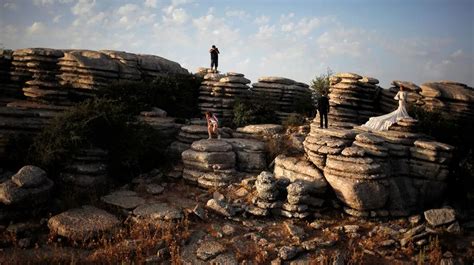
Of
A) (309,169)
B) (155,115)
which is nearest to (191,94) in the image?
(155,115)

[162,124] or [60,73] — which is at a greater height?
[60,73]

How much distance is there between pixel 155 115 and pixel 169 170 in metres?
4.79

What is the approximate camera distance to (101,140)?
14.5 m

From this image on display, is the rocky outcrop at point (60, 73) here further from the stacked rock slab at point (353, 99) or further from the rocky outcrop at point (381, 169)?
the rocky outcrop at point (381, 169)

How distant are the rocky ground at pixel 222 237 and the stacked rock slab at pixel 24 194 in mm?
450

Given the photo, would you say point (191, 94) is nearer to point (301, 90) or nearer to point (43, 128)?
point (301, 90)

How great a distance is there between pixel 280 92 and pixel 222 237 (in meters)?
15.1

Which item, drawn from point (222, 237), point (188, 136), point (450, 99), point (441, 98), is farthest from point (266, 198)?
point (450, 99)

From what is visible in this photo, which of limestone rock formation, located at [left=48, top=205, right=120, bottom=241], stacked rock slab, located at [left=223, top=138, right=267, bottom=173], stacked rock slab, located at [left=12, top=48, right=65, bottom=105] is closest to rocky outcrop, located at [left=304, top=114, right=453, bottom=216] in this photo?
stacked rock slab, located at [left=223, top=138, right=267, bottom=173]

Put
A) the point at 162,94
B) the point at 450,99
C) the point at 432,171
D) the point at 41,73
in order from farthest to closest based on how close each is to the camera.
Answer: the point at 162,94
the point at 41,73
the point at 450,99
the point at 432,171

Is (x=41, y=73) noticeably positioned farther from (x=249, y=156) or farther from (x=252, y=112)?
(x=249, y=156)

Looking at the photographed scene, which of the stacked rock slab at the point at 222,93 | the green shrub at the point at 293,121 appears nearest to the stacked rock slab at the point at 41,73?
the stacked rock slab at the point at 222,93

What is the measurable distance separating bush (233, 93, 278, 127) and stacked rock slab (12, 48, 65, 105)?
34.4 feet

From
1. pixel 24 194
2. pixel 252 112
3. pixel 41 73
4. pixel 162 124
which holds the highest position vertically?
pixel 41 73
